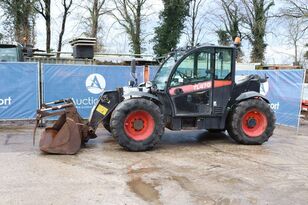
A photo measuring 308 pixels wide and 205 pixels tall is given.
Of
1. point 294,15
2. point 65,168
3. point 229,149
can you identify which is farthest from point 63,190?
point 294,15

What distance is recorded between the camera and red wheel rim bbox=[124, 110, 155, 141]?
26.7ft

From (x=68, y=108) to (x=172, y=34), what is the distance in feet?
95.7

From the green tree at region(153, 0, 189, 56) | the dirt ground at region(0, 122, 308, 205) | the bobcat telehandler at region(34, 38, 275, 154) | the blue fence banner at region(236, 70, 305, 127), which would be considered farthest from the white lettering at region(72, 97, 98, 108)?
the green tree at region(153, 0, 189, 56)

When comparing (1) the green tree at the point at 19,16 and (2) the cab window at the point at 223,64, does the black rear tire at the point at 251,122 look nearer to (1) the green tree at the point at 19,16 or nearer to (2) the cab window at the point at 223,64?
(2) the cab window at the point at 223,64

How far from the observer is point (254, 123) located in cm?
906

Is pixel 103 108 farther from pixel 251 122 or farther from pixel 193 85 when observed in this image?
pixel 251 122

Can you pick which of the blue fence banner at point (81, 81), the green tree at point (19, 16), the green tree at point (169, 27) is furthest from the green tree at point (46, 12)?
the blue fence banner at point (81, 81)

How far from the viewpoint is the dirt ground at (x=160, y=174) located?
5.30 metres

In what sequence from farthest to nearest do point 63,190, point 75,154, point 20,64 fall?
point 20,64 → point 75,154 → point 63,190

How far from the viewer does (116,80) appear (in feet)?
42.1

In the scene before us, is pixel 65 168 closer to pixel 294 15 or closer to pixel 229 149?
pixel 229 149

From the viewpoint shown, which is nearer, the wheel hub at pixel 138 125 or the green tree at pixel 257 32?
the wheel hub at pixel 138 125

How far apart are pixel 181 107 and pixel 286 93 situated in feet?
16.8

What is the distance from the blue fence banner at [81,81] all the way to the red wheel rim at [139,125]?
4.46 m
